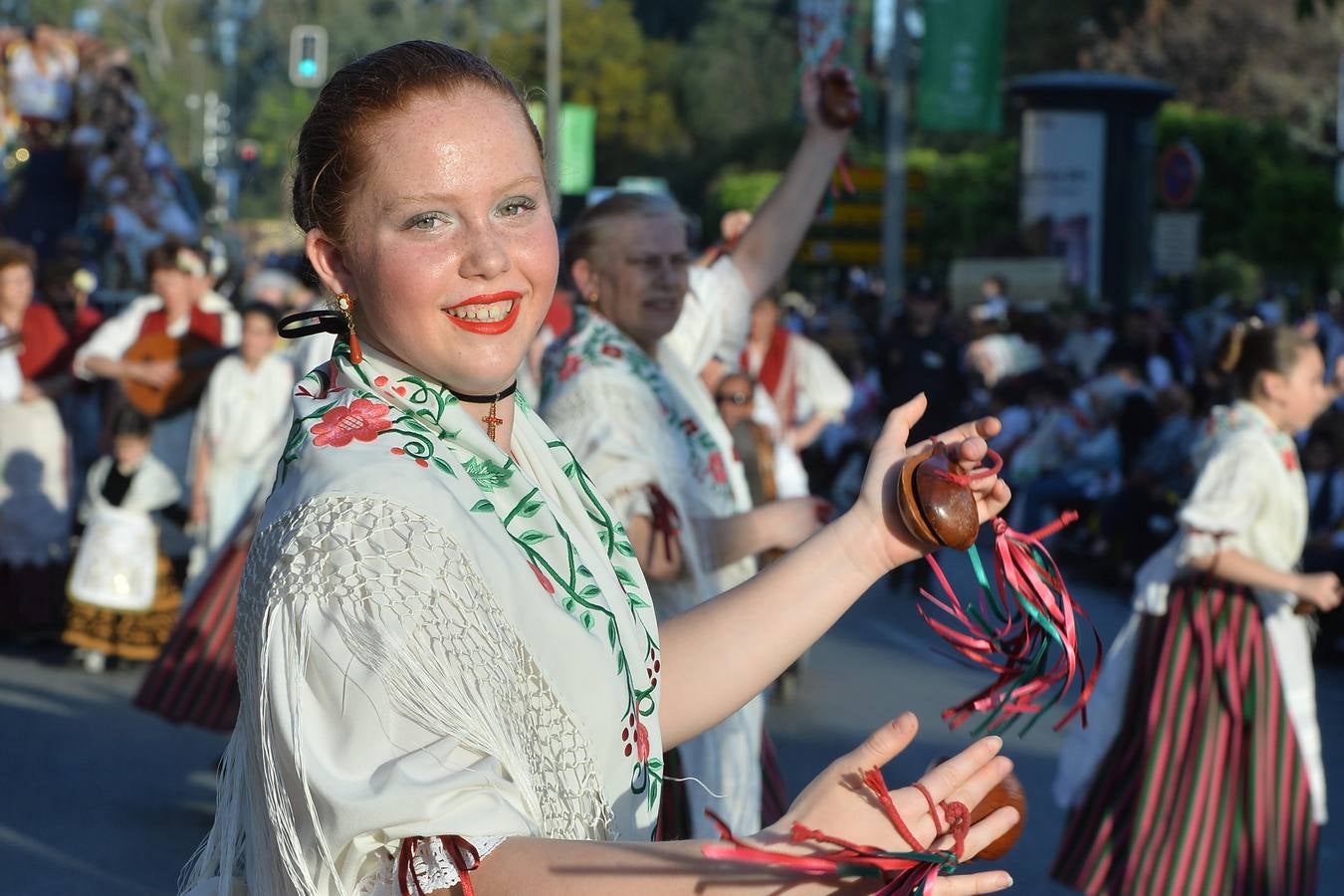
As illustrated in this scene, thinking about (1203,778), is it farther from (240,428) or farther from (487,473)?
(240,428)

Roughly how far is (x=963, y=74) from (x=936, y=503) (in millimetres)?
19213

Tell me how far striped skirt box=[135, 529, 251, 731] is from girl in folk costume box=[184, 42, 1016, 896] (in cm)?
475

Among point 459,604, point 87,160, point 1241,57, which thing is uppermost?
point 1241,57

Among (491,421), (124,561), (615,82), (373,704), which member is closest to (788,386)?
(124,561)

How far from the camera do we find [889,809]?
5.53 feet

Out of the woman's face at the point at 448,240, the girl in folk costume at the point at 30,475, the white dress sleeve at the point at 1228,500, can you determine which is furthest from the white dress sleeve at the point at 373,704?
the girl in folk costume at the point at 30,475

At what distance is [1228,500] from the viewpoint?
16.9 feet

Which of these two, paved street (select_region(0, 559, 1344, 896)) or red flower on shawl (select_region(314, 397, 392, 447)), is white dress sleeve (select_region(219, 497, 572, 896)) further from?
paved street (select_region(0, 559, 1344, 896))

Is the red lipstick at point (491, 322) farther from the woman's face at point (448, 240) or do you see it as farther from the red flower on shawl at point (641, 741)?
the red flower on shawl at point (641, 741)

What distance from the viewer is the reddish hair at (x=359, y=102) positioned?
1986mm

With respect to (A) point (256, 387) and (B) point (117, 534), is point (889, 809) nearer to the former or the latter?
(A) point (256, 387)

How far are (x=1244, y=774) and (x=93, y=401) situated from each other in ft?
27.3

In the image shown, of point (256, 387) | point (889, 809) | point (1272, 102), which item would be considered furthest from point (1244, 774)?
point (1272, 102)

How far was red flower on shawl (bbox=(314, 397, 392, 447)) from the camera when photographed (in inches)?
76.0
